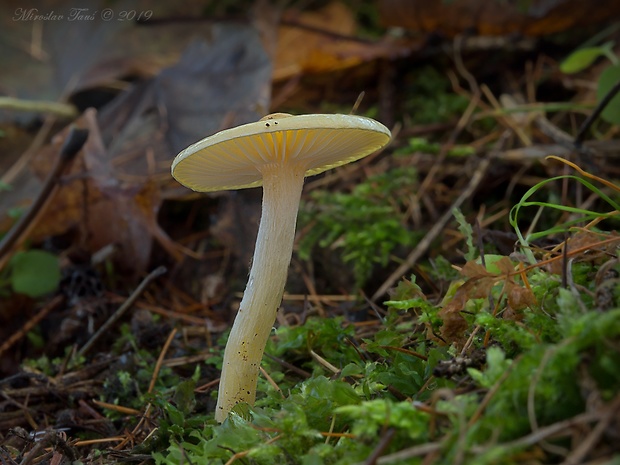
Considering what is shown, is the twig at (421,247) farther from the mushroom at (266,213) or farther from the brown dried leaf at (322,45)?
the brown dried leaf at (322,45)

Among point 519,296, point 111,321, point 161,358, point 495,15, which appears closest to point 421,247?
point 519,296

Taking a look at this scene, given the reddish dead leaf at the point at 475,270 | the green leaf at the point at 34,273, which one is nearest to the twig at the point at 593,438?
the reddish dead leaf at the point at 475,270

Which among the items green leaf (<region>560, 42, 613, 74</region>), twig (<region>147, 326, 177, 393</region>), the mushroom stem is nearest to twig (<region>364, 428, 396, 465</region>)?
the mushroom stem

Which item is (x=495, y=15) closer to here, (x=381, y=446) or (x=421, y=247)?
(x=421, y=247)

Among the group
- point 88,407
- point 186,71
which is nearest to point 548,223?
point 88,407

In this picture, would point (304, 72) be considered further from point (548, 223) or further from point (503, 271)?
point (503, 271)

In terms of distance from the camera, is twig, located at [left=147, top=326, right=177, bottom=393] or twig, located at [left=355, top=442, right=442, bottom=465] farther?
twig, located at [left=147, top=326, right=177, bottom=393]

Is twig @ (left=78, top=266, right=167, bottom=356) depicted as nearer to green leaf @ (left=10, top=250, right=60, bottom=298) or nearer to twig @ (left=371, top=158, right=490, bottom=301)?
green leaf @ (left=10, top=250, right=60, bottom=298)
